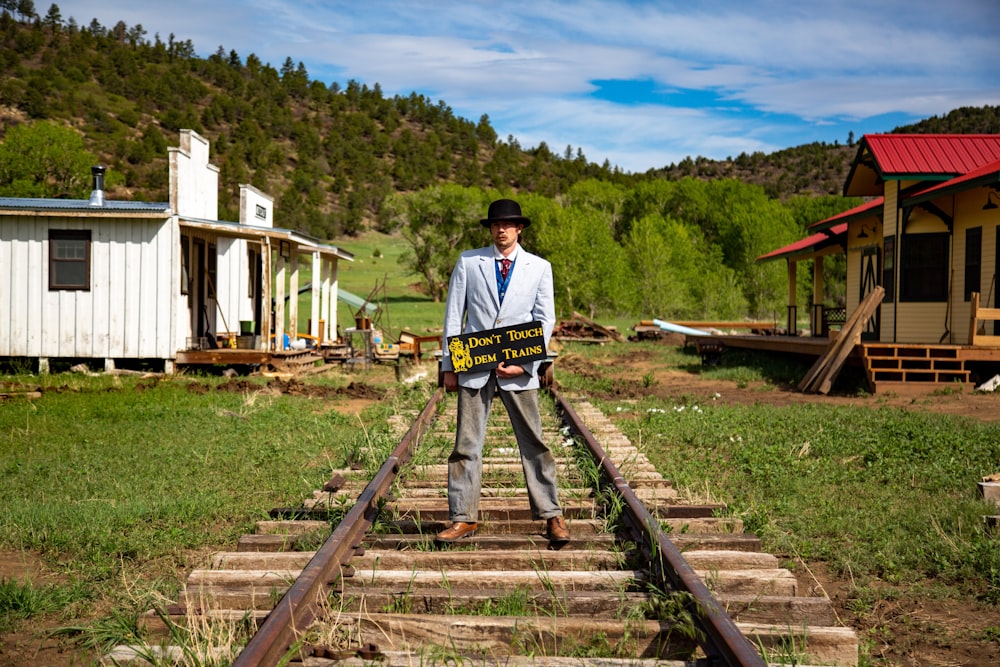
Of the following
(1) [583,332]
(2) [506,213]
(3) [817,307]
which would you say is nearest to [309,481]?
(2) [506,213]

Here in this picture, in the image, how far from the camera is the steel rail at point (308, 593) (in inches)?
135

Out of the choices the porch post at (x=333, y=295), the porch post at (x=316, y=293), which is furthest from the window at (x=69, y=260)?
the porch post at (x=333, y=295)

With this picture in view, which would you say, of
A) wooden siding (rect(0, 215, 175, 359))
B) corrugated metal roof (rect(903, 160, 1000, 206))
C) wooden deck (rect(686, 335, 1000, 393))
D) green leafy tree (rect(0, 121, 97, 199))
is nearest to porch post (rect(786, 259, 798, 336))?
corrugated metal roof (rect(903, 160, 1000, 206))

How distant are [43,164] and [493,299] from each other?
5879cm

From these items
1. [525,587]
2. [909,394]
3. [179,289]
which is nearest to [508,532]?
[525,587]

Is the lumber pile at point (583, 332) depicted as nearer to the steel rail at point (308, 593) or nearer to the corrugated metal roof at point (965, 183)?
the corrugated metal roof at point (965, 183)

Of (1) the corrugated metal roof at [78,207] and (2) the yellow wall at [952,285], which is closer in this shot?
(2) the yellow wall at [952,285]

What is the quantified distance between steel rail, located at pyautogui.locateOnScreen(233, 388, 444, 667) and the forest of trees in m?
51.6

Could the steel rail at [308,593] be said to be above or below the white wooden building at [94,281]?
below

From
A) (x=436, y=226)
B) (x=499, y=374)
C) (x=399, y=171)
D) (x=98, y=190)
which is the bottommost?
(x=499, y=374)

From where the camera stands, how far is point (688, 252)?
65.3 meters

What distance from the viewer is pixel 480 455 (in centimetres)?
534

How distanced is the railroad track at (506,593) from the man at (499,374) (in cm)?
26

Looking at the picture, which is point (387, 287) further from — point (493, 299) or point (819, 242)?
point (493, 299)
